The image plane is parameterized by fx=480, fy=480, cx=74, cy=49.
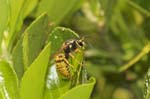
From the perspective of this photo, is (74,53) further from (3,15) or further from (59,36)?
(3,15)

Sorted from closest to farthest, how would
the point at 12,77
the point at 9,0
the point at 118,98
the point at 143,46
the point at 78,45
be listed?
the point at 12,77 → the point at 9,0 → the point at 78,45 → the point at 143,46 → the point at 118,98

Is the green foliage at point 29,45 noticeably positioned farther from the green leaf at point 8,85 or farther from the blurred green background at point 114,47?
the blurred green background at point 114,47

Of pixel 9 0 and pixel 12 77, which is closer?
pixel 12 77

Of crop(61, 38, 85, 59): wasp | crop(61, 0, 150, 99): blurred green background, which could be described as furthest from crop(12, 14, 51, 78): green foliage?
crop(61, 0, 150, 99): blurred green background

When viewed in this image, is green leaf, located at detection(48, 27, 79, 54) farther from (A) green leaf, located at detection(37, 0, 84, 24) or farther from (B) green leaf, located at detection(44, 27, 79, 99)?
(A) green leaf, located at detection(37, 0, 84, 24)

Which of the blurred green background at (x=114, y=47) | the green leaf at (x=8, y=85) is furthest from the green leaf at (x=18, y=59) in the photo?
the blurred green background at (x=114, y=47)

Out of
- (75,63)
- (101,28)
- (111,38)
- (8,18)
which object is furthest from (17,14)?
(111,38)

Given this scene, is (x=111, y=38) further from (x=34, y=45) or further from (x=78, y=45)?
(x=34, y=45)
